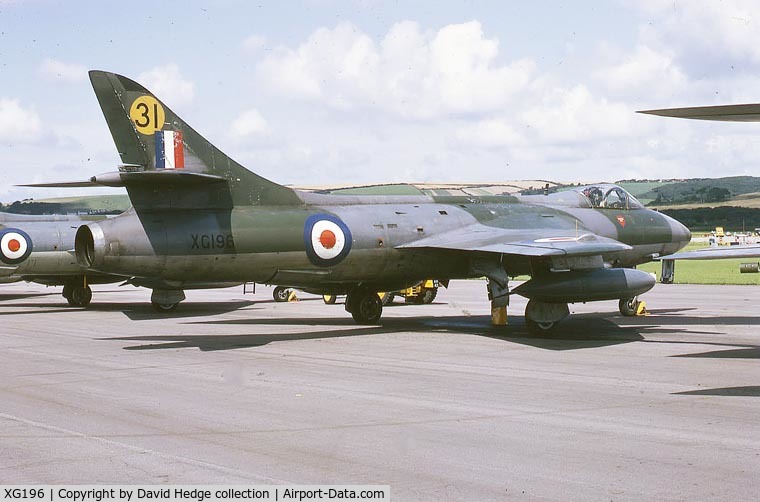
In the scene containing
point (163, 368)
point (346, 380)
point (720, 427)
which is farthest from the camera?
point (163, 368)

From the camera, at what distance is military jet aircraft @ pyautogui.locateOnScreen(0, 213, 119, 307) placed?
86.9 feet

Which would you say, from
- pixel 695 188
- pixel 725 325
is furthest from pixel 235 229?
pixel 695 188

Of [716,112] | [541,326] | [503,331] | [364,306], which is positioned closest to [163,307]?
[364,306]

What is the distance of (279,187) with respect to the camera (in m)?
16.9

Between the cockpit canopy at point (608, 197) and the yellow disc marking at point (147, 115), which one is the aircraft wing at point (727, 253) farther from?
the yellow disc marking at point (147, 115)

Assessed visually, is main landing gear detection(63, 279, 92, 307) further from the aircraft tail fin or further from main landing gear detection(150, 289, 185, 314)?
the aircraft tail fin

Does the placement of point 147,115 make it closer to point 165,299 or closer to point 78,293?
point 165,299

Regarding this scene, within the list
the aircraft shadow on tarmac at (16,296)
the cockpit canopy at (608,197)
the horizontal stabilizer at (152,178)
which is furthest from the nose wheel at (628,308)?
the aircraft shadow on tarmac at (16,296)

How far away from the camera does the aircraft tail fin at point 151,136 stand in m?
15.3

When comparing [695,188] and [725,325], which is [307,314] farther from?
[695,188]

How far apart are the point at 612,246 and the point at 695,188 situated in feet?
342

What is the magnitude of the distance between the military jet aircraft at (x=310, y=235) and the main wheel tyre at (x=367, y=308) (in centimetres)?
3

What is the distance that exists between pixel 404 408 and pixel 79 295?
21.3m

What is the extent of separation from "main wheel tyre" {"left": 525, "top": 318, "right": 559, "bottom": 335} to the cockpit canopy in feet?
15.6
